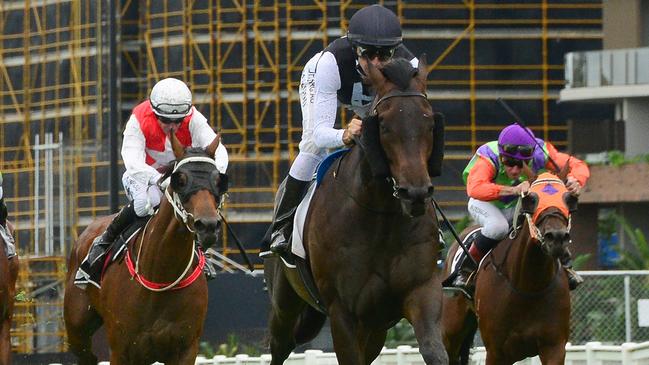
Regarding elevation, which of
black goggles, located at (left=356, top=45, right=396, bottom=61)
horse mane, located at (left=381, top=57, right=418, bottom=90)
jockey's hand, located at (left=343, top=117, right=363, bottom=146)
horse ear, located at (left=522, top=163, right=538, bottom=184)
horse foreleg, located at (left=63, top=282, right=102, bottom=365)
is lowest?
horse foreleg, located at (left=63, top=282, right=102, bottom=365)

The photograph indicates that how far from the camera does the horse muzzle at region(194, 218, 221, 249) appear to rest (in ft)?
40.0

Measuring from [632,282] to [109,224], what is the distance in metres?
9.62

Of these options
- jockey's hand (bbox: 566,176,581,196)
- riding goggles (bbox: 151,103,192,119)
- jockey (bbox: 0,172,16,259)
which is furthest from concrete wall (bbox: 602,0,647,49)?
riding goggles (bbox: 151,103,192,119)

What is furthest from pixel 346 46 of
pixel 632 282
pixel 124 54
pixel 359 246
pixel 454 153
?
pixel 124 54

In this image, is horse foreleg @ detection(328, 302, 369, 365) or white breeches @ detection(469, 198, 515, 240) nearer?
horse foreleg @ detection(328, 302, 369, 365)

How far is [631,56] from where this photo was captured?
38.2m

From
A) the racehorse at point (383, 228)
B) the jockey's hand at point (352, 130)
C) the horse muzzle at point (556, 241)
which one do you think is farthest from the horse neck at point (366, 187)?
the horse muzzle at point (556, 241)

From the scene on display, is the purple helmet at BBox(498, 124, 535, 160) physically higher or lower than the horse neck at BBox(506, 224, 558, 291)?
higher

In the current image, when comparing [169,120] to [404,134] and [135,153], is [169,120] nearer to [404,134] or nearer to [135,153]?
[135,153]

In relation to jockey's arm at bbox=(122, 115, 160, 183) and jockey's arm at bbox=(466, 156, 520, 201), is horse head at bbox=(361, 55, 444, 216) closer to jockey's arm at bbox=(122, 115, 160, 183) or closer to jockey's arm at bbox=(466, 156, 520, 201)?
jockey's arm at bbox=(122, 115, 160, 183)

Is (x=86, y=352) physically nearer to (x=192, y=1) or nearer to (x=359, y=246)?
(x=359, y=246)

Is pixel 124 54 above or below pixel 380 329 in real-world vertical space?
above

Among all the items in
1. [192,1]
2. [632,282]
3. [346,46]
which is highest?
[192,1]

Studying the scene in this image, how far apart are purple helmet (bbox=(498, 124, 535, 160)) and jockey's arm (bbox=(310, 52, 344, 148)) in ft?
8.84
